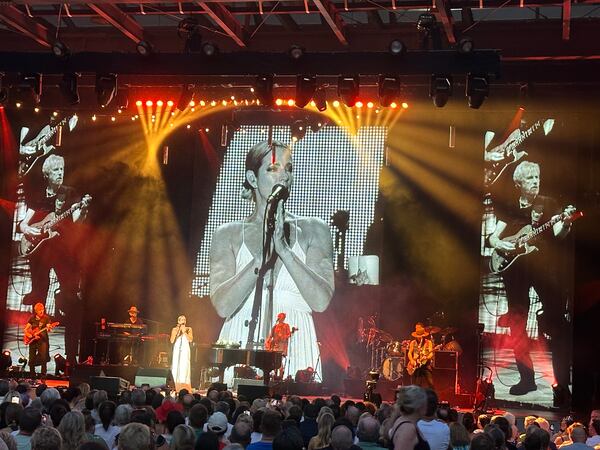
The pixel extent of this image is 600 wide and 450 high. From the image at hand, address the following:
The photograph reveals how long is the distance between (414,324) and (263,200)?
155 inches

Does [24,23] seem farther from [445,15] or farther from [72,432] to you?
[72,432]

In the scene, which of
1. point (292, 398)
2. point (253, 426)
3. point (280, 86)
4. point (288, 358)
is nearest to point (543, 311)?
point (288, 358)

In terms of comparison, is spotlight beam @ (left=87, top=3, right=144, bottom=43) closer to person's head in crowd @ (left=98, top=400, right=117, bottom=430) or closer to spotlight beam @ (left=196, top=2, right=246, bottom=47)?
spotlight beam @ (left=196, top=2, right=246, bottom=47)

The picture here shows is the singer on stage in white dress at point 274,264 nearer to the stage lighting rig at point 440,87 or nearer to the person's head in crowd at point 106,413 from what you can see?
the stage lighting rig at point 440,87

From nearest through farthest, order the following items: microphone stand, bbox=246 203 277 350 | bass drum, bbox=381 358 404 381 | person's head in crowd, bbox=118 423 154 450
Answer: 1. person's head in crowd, bbox=118 423 154 450
2. bass drum, bbox=381 358 404 381
3. microphone stand, bbox=246 203 277 350

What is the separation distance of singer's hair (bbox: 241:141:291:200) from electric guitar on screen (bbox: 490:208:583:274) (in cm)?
474

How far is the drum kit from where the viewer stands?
16359 mm

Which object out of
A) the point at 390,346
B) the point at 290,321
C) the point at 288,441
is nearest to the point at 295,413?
the point at 288,441

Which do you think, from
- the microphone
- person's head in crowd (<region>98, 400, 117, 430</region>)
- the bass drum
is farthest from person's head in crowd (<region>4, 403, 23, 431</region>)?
the microphone

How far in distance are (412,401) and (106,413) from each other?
2498mm

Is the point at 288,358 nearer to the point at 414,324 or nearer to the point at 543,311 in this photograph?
the point at 414,324

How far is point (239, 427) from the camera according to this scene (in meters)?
5.56

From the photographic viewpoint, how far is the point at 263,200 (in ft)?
60.5

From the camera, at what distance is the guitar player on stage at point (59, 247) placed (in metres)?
18.5
